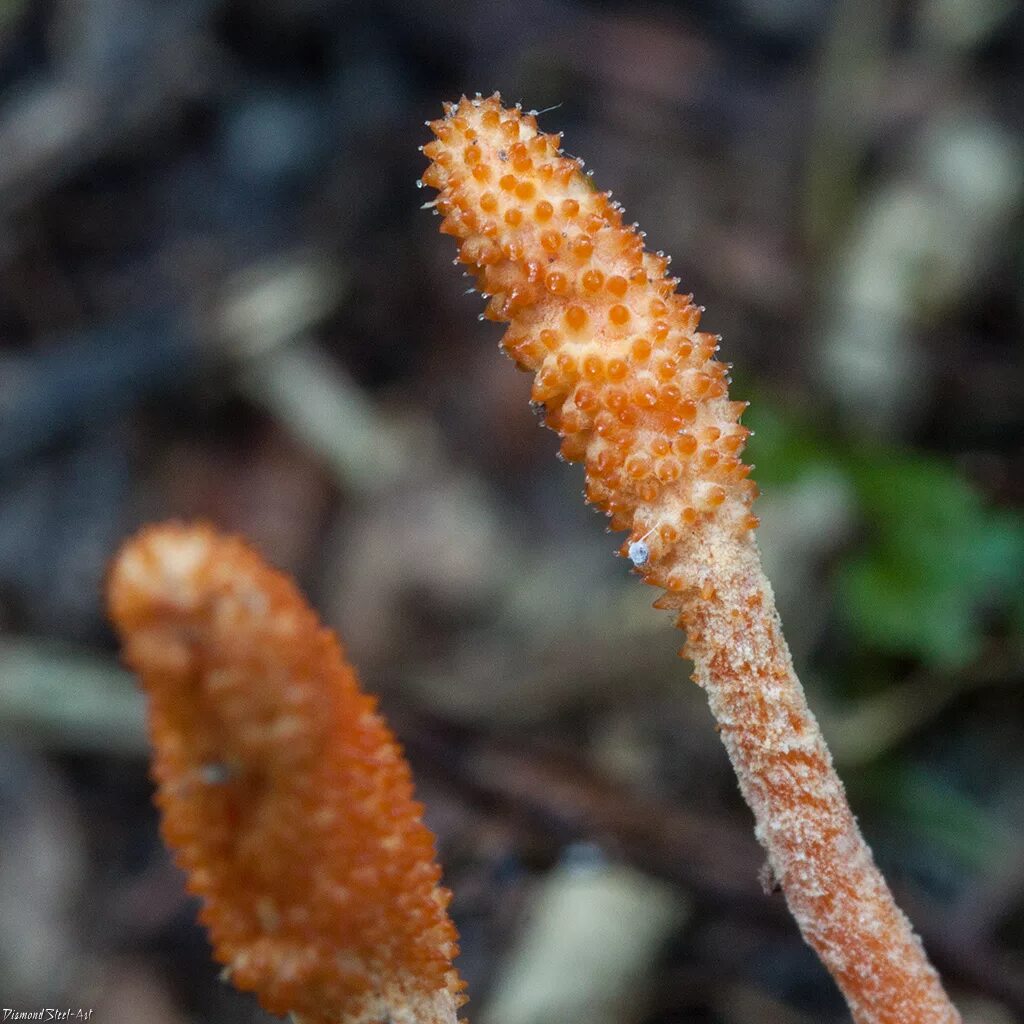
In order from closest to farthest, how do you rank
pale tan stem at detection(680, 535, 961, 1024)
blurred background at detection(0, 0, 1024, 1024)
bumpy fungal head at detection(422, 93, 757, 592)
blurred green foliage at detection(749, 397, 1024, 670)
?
bumpy fungal head at detection(422, 93, 757, 592) < pale tan stem at detection(680, 535, 961, 1024) < blurred background at detection(0, 0, 1024, 1024) < blurred green foliage at detection(749, 397, 1024, 670)

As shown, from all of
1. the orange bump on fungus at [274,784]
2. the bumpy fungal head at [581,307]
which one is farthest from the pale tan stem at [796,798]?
the orange bump on fungus at [274,784]

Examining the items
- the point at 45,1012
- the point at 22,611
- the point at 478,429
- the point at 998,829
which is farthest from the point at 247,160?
the point at 998,829

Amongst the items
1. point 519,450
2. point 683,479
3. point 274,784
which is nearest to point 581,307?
point 683,479

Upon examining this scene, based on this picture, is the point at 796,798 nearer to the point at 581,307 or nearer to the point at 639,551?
the point at 639,551

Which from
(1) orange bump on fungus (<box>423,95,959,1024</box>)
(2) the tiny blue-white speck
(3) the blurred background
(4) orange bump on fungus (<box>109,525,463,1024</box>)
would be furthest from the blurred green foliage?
(4) orange bump on fungus (<box>109,525,463,1024</box>)

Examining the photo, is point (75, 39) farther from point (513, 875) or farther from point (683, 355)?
point (683, 355)

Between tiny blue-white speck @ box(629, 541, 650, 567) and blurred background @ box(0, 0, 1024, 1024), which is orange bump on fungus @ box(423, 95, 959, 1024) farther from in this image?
blurred background @ box(0, 0, 1024, 1024)

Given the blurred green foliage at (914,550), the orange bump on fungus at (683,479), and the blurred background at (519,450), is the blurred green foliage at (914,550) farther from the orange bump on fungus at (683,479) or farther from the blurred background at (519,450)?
the orange bump on fungus at (683,479)
